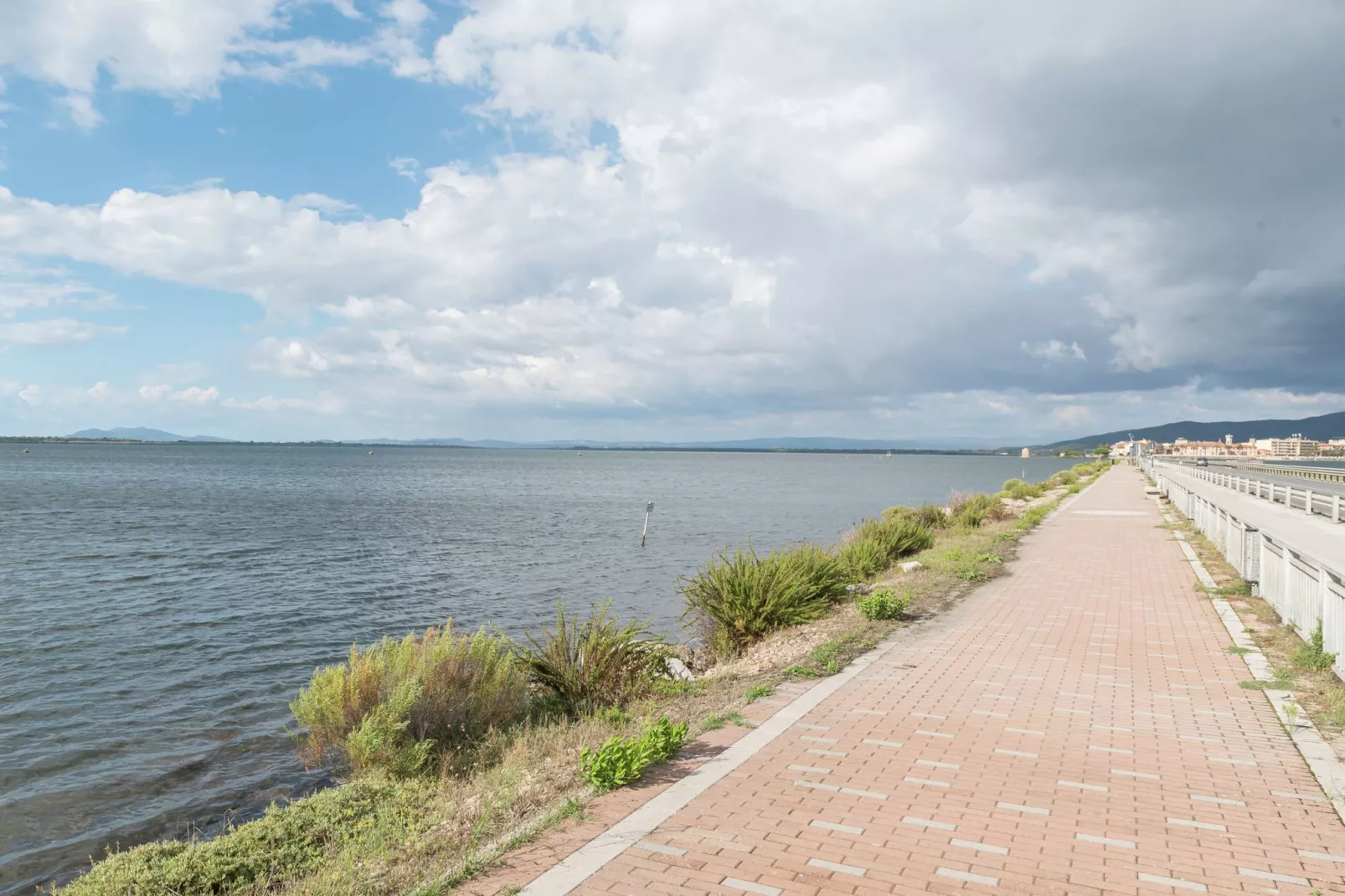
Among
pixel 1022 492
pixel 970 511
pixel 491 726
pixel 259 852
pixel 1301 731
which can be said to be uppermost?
pixel 1301 731

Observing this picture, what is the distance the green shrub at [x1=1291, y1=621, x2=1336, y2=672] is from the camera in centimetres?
804

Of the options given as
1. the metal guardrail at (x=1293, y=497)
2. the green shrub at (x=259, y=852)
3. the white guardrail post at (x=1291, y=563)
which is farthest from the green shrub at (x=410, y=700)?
the metal guardrail at (x=1293, y=497)

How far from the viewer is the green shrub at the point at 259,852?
15.7 feet

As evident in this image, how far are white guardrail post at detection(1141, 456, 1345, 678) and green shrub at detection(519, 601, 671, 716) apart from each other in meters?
6.38

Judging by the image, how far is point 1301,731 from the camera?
6.37 m

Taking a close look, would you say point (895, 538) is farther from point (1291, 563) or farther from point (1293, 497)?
point (1293, 497)

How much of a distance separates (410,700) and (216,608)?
12556mm

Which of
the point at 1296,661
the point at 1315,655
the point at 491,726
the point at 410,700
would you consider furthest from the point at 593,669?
the point at 1315,655

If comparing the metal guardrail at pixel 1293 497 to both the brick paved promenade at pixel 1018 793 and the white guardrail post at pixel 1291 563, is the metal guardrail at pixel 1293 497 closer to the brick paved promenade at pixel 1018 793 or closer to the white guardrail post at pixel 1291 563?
the white guardrail post at pixel 1291 563

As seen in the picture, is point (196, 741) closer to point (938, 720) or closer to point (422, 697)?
point (422, 697)

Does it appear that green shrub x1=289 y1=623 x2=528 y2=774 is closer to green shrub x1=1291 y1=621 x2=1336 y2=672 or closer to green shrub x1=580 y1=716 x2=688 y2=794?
green shrub x1=580 y1=716 x2=688 y2=794

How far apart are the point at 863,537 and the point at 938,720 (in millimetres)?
12038

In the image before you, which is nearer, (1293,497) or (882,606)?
(882,606)

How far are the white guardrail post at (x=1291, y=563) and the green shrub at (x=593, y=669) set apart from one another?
6.38 meters
